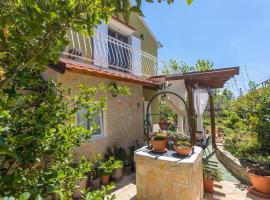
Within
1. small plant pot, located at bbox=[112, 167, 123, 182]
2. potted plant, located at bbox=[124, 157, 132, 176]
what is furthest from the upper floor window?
small plant pot, located at bbox=[112, 167, 123, 182]

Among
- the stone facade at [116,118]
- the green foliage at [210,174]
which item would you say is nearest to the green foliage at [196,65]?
the stone facade at [116,118]

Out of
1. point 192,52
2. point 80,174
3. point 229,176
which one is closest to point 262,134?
point 229,176

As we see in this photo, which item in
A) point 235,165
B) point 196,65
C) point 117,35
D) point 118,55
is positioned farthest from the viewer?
point 196,65

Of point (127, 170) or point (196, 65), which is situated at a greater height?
point (196, 65)

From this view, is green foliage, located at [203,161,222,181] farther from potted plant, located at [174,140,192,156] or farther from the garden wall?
potted plant, located at [174,140,192,156]

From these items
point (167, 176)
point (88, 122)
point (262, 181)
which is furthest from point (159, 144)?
point (262, 181)

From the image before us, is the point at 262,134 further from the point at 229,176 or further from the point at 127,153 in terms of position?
the point at 127,153

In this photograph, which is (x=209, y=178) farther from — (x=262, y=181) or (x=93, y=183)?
(x=93, y=183)

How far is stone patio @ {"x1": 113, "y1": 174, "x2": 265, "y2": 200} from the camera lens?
532cm

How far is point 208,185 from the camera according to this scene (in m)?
5.60

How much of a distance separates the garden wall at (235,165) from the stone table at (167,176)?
2.77 metres

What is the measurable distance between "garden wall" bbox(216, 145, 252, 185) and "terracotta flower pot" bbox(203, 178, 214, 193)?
5.44 ft

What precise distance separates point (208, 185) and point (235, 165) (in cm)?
216

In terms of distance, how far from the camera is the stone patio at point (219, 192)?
17.4ft
